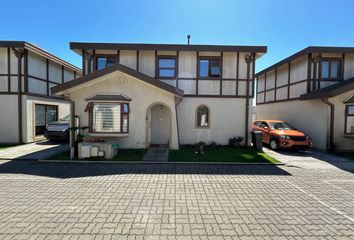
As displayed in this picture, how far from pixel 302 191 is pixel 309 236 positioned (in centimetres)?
247

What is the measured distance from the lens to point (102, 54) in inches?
482

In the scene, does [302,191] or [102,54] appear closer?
[302,191]

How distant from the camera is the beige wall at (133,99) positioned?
395 inches

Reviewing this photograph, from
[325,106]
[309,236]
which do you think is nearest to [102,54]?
[309,236]

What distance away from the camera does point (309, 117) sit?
1278 centimetres

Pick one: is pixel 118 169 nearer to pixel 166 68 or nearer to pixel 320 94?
pixel 166 68

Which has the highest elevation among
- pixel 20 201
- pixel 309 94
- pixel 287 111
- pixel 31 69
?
pixel 31 69

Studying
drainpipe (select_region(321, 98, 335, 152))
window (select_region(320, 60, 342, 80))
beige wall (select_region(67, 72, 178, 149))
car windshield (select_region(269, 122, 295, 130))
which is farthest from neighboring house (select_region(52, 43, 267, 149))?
window (select_region(320, 60, 342, 80))

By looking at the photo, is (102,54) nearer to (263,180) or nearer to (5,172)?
(5,172)

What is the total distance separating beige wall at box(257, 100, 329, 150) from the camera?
1167cm

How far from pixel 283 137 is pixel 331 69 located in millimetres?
6111

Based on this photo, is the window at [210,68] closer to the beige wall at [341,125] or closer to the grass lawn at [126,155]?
the grass lawn at [126,155]

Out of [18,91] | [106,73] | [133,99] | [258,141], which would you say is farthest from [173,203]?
[18,91]

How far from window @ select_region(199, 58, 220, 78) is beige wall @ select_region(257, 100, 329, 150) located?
21.1 feet
